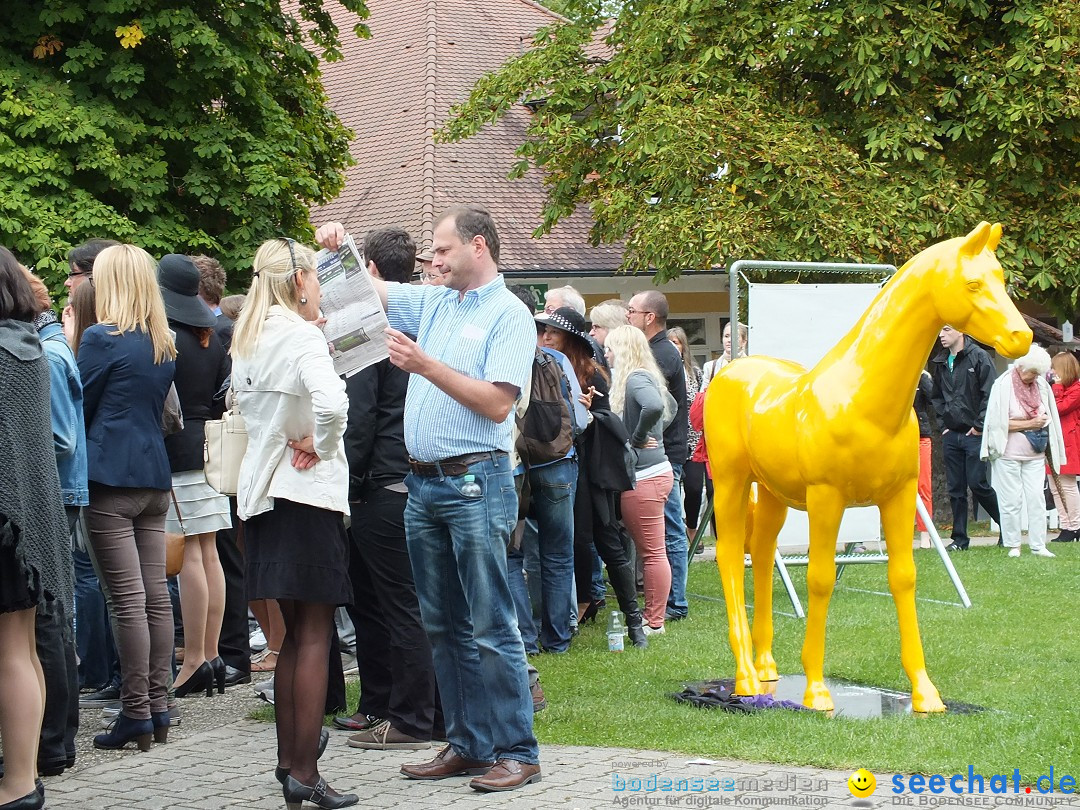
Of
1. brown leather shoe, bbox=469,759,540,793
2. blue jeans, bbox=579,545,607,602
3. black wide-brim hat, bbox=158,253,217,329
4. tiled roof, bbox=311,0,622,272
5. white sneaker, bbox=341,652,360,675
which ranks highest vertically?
tiled roof, bbox=311,0,622,272

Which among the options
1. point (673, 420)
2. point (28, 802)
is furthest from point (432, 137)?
point (28, 802)

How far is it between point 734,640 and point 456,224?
299cm

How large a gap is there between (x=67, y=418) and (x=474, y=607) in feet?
6.59

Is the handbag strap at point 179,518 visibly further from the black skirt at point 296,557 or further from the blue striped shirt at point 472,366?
the blue striped shirt at point 472,366

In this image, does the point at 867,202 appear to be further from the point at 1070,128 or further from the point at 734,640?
the point at 734,640

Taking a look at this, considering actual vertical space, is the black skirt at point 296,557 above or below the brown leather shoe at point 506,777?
above

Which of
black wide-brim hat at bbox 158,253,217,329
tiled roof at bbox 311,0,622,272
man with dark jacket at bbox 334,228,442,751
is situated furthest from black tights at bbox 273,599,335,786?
tiled roof at bbox 311,0,622,272

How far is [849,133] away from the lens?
2072cm

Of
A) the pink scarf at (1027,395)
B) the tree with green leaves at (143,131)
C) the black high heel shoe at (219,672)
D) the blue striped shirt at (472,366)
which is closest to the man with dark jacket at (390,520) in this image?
the blue striped shirt at (472,366)

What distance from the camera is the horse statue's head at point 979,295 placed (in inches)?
246

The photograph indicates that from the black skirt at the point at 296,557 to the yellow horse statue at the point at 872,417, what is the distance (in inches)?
99.4

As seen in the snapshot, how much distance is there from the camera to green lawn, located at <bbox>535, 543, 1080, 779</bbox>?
6.01m

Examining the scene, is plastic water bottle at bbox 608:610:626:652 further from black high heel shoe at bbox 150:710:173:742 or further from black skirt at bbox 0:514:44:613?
black skirt at bbox 0:514:44:613

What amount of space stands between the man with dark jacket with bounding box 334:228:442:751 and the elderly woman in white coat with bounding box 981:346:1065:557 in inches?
371
